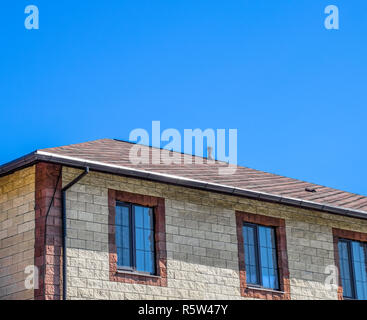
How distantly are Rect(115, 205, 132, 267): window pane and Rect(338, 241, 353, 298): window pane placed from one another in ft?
22.2

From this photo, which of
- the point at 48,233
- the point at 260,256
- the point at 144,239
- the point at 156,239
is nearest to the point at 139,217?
the point at 144,239

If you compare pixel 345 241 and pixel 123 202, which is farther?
pixel 345 241

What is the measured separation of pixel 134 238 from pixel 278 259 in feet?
14.3

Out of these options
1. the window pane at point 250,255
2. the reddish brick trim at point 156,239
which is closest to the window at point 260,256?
the window pane at point 250,255

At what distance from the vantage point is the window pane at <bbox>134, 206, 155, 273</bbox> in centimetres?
1995

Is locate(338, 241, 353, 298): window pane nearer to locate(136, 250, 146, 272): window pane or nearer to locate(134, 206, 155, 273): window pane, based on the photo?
locate(134, 206, 155, 273): window pane

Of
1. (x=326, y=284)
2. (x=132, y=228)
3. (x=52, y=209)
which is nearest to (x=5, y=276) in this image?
(x=52, y=209)

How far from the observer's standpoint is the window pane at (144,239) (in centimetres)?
1995

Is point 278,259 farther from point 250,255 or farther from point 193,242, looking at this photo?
point 193,242

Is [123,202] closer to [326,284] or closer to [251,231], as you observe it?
[251,231]

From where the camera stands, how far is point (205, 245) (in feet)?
68.8

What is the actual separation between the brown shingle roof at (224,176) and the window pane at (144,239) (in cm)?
107
